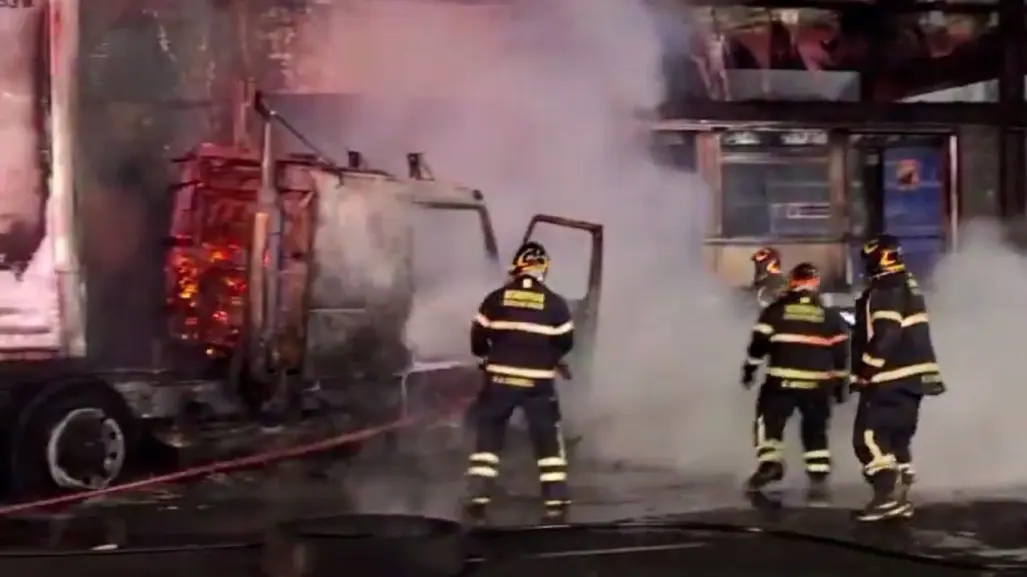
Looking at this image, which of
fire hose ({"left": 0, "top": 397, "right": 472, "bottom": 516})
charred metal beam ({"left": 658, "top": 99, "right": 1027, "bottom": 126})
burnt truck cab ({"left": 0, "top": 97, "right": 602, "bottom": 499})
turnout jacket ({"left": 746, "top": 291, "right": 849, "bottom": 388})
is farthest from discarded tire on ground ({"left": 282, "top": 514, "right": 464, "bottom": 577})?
charred metal beam ({"left": 658, "top": 99, "right": 1027, "bottom": 126})

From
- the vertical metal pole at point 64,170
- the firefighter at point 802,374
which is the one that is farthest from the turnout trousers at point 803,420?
the vertical metal pole at point 64,170

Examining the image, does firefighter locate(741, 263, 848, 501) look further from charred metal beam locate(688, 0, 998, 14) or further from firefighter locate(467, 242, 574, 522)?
charred metal beam locate(688, 0, 998, 14)

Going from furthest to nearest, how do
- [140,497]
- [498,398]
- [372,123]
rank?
[372,123] < [140,497] < [498,398]

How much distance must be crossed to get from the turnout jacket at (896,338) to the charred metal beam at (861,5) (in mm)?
4353

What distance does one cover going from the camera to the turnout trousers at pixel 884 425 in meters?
7.68

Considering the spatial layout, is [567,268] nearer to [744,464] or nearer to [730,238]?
[730,238]

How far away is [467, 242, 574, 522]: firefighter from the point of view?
26.5 ft

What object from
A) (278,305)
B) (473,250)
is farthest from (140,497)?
(473,250)

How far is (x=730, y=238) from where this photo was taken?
450 inches

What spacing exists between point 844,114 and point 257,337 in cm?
535

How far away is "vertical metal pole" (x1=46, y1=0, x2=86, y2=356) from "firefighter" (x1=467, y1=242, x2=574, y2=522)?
8.20ft

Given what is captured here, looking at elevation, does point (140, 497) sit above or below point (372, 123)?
below

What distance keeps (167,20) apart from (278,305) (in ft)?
7.12

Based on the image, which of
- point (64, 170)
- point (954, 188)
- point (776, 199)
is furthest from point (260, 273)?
point (954, 188)
